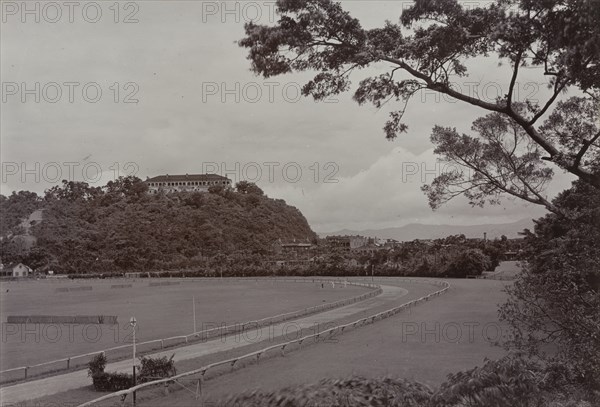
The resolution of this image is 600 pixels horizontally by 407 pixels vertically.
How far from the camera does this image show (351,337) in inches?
960

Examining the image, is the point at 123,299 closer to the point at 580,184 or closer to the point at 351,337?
the point at 351,337

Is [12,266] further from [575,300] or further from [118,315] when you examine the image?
[575,300]

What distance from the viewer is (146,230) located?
12669cm

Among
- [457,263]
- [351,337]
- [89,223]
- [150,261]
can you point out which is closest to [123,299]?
[351,337]

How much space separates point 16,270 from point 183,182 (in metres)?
66.4

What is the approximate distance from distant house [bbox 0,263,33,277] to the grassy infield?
343ft

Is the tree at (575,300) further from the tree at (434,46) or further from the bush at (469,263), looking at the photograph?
the bush at (469,263)

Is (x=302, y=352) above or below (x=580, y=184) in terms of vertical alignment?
below

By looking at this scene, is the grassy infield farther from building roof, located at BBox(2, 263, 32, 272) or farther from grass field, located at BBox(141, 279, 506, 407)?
building roof, located at BBox(2, 263, 32, 272)

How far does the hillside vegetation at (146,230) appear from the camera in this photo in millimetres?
119312

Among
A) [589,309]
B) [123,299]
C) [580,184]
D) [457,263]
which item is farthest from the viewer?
[457,263]

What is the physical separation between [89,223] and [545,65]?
456 feet

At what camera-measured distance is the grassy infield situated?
15.1m

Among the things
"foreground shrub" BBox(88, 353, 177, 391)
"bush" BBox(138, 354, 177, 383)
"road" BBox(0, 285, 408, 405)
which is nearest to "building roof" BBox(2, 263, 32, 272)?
"road" BBox(0, 285, 408, 405)
